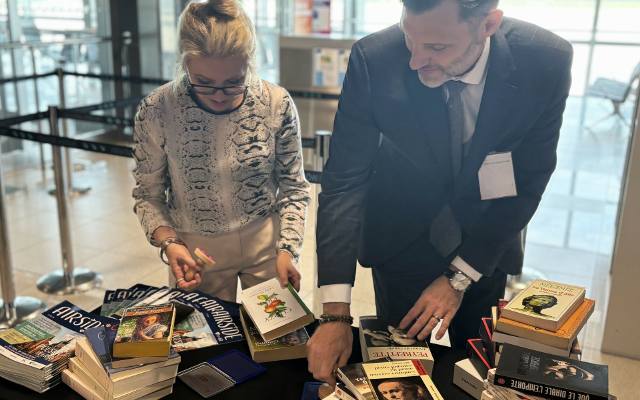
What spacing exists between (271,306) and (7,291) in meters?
2.32

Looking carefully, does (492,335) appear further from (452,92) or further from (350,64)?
(350,64)

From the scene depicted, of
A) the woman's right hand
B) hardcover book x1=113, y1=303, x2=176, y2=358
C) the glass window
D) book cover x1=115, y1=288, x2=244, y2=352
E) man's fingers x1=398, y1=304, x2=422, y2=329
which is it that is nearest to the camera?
hardcover book x1=113, y1=303, x2=176, y2=358

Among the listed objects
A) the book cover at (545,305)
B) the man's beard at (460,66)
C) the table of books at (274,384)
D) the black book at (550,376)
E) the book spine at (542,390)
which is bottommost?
the table of books at (274,384)

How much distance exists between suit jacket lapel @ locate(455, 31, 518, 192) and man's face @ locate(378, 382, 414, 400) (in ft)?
1.87

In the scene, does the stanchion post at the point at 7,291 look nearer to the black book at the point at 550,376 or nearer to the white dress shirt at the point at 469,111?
the white dress shirt at the point at 469,111

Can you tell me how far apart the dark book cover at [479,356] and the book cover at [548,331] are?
0.11m

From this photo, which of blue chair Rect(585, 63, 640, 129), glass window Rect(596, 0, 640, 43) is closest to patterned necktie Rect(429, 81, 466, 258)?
blue chair Rect(585, 63, 640, 129)

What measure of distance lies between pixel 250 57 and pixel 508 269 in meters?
0.93

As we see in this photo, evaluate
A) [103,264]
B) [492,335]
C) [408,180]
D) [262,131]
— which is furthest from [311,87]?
[492,335]

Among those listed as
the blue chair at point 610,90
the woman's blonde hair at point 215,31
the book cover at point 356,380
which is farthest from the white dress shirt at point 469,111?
the blue chair at point 610,90

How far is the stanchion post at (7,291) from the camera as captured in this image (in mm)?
3423

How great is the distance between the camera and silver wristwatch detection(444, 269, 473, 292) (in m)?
1.66

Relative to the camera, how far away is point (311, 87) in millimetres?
5266

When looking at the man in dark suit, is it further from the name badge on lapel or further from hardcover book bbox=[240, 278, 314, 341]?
hardcover book bbox=[240, 278, 314, 341]
